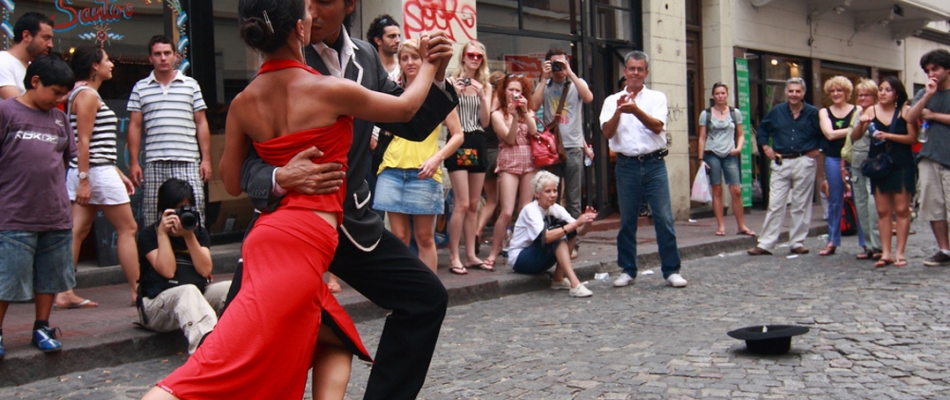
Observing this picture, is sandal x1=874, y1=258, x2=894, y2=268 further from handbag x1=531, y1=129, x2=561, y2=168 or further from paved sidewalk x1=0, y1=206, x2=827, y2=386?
handbag x1=531, y1=129, x2=561, y2=168

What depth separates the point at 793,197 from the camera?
1063 cm

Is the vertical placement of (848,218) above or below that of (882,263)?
above

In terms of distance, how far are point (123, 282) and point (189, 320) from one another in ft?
9.71

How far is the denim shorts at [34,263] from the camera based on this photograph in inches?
210

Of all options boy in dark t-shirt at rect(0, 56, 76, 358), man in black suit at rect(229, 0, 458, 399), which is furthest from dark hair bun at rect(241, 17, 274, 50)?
boy in dark t-shirt at rect(0, 56, 76, 358)

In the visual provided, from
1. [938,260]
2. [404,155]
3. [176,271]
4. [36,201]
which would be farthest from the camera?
[938,260]

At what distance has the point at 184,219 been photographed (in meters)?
5.68

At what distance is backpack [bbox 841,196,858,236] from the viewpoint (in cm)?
1234

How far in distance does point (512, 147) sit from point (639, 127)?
4.98 ft

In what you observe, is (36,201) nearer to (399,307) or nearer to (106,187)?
(106,187)

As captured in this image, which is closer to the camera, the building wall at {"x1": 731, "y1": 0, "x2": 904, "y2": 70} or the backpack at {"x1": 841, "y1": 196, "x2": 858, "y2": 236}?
the backpack at {"x1": 841, "y1": 196, "x2": 858, "y2": 236}

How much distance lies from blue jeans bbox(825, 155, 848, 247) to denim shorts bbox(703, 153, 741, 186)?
1.59 m

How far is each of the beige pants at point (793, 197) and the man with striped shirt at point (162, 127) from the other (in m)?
6.23

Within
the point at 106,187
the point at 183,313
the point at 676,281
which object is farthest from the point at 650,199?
the point at 106,187
